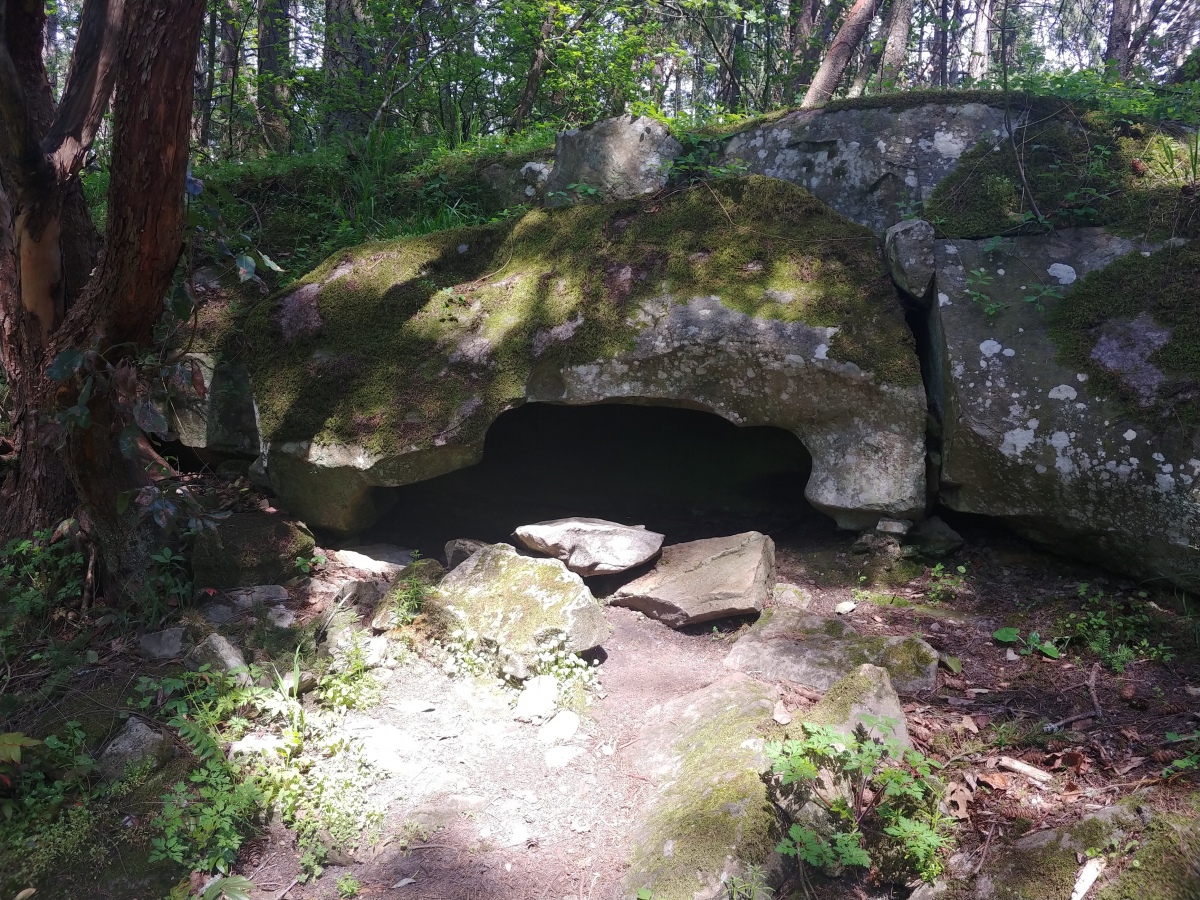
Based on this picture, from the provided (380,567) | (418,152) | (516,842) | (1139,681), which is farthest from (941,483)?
(418,152)

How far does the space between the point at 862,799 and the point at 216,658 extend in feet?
9.12

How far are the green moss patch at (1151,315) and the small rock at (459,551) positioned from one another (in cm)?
338

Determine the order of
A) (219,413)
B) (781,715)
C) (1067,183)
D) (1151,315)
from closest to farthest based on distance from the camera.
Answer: (781,715), (1151,315), (1067,183), (219,413)

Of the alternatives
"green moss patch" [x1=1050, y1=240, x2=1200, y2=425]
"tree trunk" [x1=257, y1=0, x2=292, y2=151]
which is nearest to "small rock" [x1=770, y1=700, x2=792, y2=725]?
"green moss patch" [x1=1050, y1=240, x2=1200, y2=425]

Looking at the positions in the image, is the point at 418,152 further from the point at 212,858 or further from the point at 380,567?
the point at 212,858

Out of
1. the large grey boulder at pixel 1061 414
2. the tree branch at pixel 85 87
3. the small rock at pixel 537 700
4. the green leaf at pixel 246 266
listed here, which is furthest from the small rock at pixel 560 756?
the tree branch at pixel 85 87

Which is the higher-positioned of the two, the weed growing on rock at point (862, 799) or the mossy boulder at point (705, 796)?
the weed growing on rock at point (862, 799)

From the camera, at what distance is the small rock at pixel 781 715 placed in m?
3.14

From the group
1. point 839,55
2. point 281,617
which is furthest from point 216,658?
point 839,55

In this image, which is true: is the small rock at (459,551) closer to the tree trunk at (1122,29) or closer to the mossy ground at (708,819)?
the mossy ground at (708,819)

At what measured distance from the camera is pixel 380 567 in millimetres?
4727

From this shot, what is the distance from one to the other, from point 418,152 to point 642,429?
366cm

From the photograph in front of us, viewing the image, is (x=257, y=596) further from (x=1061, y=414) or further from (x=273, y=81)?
(x=273, y=81)

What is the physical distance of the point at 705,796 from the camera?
2779 millimetres
